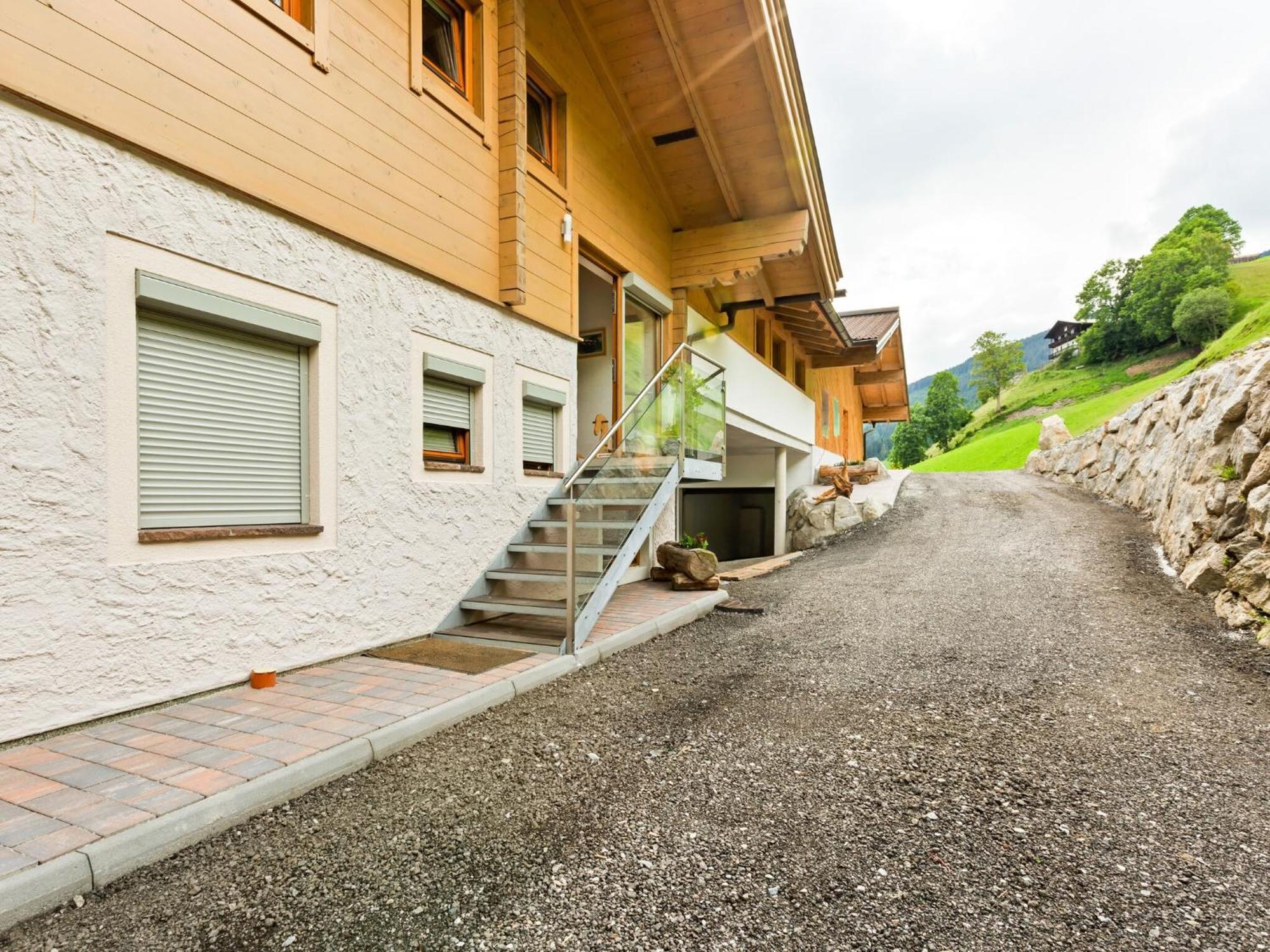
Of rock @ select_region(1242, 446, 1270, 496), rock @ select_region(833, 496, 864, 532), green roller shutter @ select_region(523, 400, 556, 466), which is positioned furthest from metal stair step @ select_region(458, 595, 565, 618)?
rock @ select_region(833, 496, 864, 532)

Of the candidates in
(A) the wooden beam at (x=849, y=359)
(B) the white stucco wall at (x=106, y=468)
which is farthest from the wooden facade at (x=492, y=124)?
(A) the wooden beam at (x=849, y=359)

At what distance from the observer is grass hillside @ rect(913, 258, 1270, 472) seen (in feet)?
79.4

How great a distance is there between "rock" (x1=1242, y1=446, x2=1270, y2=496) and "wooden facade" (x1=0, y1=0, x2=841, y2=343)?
568 centimetres

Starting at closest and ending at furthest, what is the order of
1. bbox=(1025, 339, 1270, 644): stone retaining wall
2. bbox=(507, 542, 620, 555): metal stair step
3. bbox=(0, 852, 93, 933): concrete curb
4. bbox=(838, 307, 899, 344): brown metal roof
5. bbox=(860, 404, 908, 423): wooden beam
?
bbox=(0, 852, 93, 933): concrete curb < bbox=(507, 542, 620, 555): metal stair step < bbox=(1025, 339, 1270, 644): stone retaining wall < bbox=(838, 307, 899, 344): brown metal roof < bbox=(860, 404, 908, 423): wooden beam

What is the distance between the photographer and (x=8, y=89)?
300 centimetres

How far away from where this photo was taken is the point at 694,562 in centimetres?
816

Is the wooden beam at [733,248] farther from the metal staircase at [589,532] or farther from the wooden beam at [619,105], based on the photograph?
the metal staircase at [589,532]

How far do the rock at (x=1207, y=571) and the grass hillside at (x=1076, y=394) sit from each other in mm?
9950

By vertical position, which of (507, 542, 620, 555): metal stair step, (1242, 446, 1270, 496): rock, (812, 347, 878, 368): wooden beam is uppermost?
(812, 347, 878, 368): wooden beam

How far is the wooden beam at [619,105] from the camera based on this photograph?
7461 millimetres

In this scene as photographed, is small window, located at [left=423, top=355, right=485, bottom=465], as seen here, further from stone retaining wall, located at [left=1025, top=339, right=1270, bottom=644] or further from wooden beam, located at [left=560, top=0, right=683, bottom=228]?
stone retaining wall, located at [left=1025, top=339, right=1270, bottom=644]

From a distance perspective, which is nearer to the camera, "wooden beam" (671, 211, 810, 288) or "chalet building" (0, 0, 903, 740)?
"chalet building" (0, 0, 903, 740)

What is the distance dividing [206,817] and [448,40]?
6.43 meters

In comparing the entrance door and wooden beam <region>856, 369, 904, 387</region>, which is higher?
wooden beam <region>856, 369, 904, 387</region>
